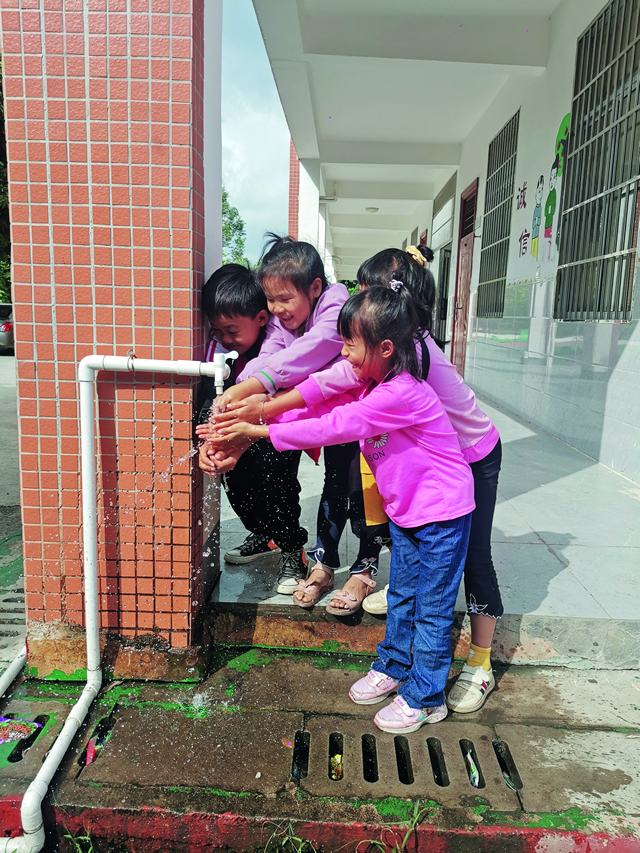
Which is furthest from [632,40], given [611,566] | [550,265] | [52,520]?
[52,520]

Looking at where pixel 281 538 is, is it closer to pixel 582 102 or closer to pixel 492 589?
pixel 492 589

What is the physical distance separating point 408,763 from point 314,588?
0.77 m

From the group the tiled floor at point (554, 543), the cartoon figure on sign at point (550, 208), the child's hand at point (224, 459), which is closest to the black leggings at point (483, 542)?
the tiled floor at point (554, 543)

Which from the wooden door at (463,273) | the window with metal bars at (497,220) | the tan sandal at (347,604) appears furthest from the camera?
the wooden door at (463,273)

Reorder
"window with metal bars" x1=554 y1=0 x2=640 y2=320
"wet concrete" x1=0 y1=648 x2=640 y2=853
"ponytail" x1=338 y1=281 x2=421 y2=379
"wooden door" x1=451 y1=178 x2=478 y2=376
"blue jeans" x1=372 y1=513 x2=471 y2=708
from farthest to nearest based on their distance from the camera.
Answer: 1. "wooden door" x1=451 y1=178 x2=478 y2=376
2. "window with metal bars" x1=554 y1=0 x2=640 y2=320
3. "blue jeans" x1=372 y1=513 x2=471 y2=708
4. "ponytail" x1=338 y1=281 x2=421 y2=379
5. "wet concrete" x1=0 y1=648 x2=640 y2=853

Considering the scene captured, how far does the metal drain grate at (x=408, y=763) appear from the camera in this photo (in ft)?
6.38

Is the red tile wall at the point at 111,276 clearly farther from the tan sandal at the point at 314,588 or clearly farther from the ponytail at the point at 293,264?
the tan sandal at the point at 314,588

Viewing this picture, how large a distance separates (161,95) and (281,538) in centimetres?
180

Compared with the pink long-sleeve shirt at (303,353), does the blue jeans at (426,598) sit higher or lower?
lower

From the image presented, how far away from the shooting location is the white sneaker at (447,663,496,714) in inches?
90.8

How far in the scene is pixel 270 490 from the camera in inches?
110

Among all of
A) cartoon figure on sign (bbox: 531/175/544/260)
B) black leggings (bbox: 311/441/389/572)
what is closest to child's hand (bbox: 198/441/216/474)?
black leggings (bbox: 311/441/389/572)

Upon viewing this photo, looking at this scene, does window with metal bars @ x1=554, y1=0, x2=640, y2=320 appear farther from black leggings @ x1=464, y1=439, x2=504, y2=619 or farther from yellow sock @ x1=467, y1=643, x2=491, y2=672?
yellow sock @ x1=467, y1=643, x2=491, y2=672

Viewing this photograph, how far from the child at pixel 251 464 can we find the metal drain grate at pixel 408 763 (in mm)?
735
